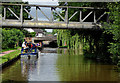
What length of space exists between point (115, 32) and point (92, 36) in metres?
12.8

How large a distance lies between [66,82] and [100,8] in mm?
12624

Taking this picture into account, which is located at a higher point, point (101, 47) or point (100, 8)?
point (100, 8)

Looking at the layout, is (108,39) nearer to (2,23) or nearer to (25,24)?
(25,24)

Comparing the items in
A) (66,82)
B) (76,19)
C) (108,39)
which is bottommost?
(66,82)

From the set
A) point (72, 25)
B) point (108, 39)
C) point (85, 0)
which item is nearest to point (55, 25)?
point (72, 25)

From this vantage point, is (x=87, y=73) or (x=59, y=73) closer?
(x=59, y=73)

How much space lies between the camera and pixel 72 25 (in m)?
23.3

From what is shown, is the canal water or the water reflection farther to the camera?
the water reflection

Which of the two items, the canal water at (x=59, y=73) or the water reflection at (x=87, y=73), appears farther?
the water reflection at (x=87, y=73)

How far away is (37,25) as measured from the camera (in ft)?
74.9

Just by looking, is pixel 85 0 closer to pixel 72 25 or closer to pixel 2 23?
pixel 72 25

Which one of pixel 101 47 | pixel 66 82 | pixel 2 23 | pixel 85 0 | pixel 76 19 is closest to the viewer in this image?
pixel 66 82

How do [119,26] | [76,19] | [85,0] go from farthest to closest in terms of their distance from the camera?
1. [76,19]
2. [85,0]
3. [119,26]

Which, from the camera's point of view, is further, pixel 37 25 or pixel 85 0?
pixel 85 0
